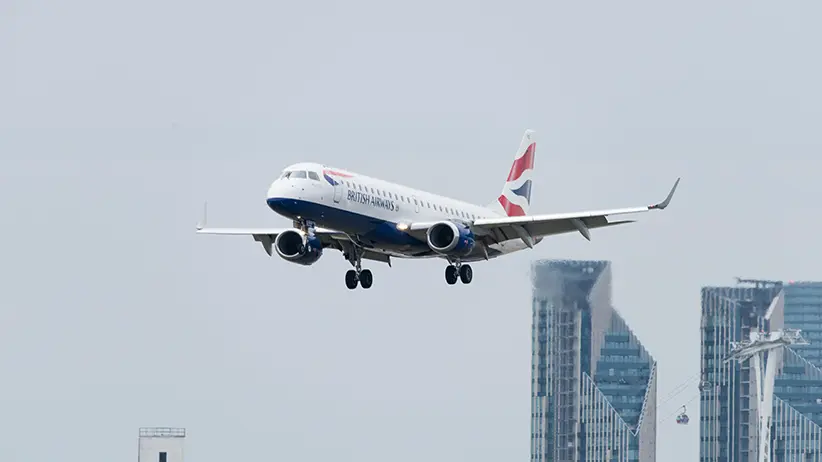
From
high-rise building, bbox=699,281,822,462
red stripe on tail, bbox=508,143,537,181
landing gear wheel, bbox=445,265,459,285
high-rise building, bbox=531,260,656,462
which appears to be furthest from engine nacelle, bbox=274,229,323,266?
high-rise building, bbox=699,281,822,462

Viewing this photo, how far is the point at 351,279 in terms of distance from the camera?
256ft

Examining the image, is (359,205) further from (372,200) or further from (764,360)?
(764,360)

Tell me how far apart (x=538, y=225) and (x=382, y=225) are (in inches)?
287

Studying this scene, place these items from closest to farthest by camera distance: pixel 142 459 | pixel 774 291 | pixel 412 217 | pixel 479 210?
1. pixel 412 217
2. pixel 479 210
3. pixel 142 459
4. pixel 774 291

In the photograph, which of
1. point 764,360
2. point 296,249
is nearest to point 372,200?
point 296,249

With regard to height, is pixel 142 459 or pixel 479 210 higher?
pixel 479 210

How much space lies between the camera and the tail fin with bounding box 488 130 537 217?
9136cm

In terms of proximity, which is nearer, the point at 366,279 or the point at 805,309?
the point at 366,279

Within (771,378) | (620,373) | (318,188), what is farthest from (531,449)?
(318,188)

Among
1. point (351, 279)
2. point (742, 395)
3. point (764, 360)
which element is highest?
point (764, 360)

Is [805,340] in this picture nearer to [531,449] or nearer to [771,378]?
[771,378]

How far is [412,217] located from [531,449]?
4821 inches

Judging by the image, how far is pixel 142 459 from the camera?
143375mm

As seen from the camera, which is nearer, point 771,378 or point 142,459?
point 142,459
